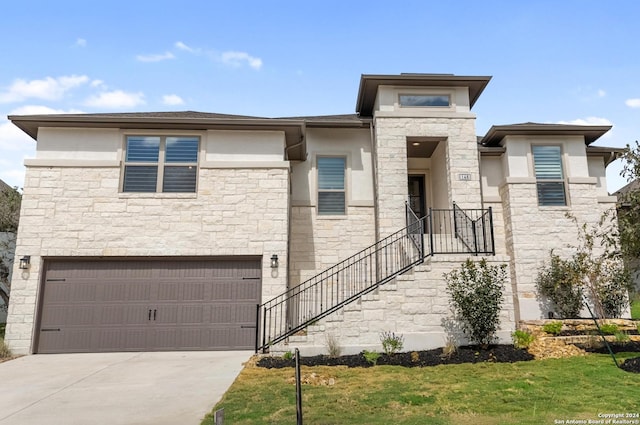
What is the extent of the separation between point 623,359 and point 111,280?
425 inches

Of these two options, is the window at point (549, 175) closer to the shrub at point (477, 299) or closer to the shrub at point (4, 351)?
the shrub at point (477, 299)

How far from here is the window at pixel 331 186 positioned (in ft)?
37.1

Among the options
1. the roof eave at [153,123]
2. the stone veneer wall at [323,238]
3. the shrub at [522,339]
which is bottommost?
the shrub at [522,339]

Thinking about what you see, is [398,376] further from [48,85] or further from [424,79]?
[48,85]

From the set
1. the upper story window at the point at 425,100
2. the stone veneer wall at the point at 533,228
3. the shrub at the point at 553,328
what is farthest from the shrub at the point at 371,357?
the upper story window at the point at 425,100

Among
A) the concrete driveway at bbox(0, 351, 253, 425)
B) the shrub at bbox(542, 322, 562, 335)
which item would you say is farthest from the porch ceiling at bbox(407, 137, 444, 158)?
the concrete driveway at bbox(0, 351, 253, 425)

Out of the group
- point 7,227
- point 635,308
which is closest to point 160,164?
point 7,227

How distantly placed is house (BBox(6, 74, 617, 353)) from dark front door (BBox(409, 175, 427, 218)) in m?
1.15

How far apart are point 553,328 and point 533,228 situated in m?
3.38

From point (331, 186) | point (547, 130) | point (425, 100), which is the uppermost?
point (425, 100)

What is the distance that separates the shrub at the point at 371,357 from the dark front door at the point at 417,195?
19.4 ft

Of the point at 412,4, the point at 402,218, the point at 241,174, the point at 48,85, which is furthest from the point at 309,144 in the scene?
the point at 48,85

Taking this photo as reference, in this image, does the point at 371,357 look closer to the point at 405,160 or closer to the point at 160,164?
the point at 405,160

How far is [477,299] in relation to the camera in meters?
7.83
